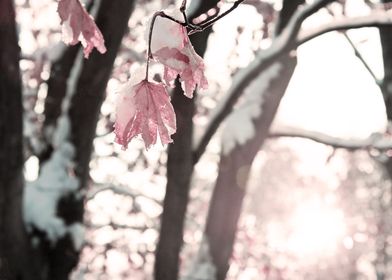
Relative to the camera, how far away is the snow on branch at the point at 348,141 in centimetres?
442

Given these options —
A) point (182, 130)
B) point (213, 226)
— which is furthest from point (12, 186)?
point (213, 226)

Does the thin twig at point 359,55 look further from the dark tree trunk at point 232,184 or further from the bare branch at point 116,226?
the bare branch at point 116,226

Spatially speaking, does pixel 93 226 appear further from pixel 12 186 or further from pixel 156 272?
pixel 12 186

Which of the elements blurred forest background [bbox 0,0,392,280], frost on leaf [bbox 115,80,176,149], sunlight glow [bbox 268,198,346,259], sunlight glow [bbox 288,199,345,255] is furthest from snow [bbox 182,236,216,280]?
sunlight glow [bbox 288,199,345,255]

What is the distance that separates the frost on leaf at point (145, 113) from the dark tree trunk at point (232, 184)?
3498mm

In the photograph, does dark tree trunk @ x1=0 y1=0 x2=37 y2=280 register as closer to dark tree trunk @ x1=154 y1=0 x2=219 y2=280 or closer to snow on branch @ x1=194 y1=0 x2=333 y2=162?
dark tree trunk @ x1=154 y1=0 x2=219 y2=280

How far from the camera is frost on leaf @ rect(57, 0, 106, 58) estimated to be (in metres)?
1.36

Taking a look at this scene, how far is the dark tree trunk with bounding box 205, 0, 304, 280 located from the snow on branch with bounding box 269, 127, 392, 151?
288 millimetres

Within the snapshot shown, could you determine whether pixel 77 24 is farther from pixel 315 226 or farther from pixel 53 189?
pixel 315 226

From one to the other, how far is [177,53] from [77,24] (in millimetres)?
429

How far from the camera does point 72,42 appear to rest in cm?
143

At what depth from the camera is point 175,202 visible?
3.98 m

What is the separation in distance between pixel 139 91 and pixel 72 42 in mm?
405

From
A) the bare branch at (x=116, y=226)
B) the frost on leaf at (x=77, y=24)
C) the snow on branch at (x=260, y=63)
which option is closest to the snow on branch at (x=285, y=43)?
the snow on branch at (x=260, y=63)
